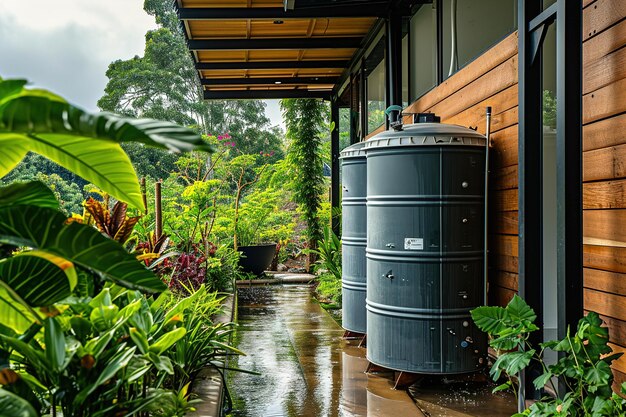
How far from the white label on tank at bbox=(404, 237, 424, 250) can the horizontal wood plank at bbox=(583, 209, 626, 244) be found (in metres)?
1.03

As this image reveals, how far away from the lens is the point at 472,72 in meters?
4.79

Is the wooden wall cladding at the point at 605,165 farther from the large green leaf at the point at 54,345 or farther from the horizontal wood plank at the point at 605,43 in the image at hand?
the large green leaf at the point at 54,345

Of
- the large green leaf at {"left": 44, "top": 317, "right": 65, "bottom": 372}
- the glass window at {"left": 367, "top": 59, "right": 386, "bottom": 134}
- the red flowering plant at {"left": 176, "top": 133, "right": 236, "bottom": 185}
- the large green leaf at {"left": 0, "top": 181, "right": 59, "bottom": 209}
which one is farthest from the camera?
the red flowering plant at {"left": 176, "top": 133, "right": 236, "bottom": 185}

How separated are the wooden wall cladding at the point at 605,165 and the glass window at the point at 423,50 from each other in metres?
2.61

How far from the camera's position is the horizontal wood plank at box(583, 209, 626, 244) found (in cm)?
288

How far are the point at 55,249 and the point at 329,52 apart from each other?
7743 mm

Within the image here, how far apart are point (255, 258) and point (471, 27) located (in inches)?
257

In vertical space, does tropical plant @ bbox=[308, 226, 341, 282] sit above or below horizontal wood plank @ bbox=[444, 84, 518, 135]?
below

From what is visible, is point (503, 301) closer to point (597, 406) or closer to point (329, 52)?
point (597, 406)

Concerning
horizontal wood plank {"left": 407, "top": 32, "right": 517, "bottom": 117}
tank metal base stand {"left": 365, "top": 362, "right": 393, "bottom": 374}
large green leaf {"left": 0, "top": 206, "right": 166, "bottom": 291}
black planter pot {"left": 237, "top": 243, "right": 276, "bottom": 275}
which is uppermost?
horizontal wood plank {"left": 407, "top": 32, "right": 517, "bottom": 117}

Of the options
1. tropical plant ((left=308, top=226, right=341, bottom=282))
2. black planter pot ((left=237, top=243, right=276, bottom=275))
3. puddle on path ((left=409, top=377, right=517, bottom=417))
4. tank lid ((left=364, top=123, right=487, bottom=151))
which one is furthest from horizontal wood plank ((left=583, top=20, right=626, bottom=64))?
black planter pot ((left=237, top=243, right=276, bottom=275))

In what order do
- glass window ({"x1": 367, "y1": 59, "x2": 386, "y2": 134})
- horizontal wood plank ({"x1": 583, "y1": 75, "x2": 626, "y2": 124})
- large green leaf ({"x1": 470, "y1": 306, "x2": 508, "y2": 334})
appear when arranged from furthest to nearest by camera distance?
glass window ({"x1": 367, "y1": 59, "x2": 386, "y2": 134}) < large green leaf ({"x1": 470, "y1": 306, "x2": 508, "y2": 334}) < horizontal wood plank ({"x1": 583, "y1": 75, "x2": 626, "y2": 124})

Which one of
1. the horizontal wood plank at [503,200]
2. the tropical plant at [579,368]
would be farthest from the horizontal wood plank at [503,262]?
the tropical plant at [579,368]

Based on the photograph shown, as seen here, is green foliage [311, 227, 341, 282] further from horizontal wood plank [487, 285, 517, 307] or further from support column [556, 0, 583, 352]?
support column [556, 0, 583, 352]
